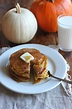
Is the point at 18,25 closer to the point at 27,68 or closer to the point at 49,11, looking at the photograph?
the point at 49,11

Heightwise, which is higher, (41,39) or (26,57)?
(26,57)

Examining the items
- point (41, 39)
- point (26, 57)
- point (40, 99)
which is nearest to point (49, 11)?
point (41, 39)

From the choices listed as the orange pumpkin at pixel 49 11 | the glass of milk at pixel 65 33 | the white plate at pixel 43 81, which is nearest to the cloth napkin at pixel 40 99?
the white plate at pixel 43 81

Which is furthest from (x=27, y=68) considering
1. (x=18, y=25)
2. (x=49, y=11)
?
(x=49, y=11)

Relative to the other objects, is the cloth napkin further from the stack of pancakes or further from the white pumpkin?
the white pumpkin

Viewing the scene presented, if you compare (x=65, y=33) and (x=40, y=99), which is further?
(x=65, y=33)

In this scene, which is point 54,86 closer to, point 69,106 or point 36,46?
point 69,106

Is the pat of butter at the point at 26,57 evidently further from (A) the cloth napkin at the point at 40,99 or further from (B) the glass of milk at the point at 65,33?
(B) the glass of milk at the point at 65,33

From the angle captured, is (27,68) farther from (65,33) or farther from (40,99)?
(65,33)
